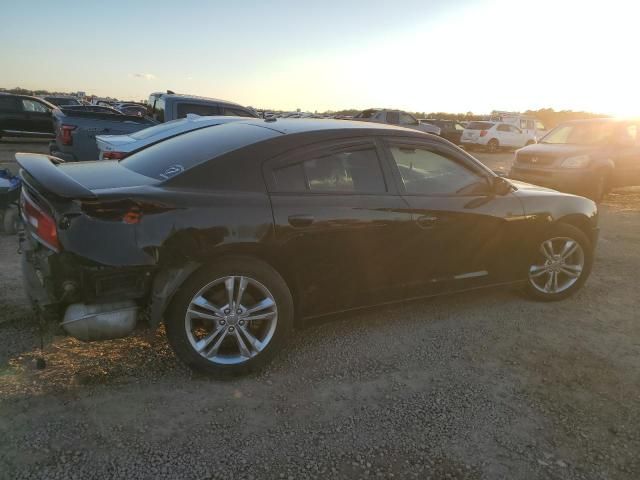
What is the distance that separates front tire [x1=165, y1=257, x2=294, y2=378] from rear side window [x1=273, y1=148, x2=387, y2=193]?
584mm

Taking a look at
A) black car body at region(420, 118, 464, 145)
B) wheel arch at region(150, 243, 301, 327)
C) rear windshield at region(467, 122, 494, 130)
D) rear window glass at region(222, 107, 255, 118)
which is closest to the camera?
wheel arch at region(150, 243, 301, 327)

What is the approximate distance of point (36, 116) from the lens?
17.6m

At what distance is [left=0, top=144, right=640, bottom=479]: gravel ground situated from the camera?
7.71ft

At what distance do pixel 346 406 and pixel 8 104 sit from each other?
750 inches

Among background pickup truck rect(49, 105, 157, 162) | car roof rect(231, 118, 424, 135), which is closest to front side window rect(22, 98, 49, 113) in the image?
background pickup truck rect(49, 105, 157, 162)

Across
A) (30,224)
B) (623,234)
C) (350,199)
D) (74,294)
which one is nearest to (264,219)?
(350,199)

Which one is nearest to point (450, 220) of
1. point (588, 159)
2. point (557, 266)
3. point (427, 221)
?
point (427, 221)

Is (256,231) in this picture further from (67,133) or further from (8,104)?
(8,104)

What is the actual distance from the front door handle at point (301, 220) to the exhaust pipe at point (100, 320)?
1.06 metres

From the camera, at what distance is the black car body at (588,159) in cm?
965

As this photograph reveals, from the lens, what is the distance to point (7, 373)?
2.87 m

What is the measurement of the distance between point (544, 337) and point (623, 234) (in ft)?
15.5

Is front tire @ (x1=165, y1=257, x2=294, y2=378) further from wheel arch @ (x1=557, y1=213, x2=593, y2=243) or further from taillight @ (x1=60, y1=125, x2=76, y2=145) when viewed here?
taillight @ (x1=60, y1=125, x2=76, y2=145)

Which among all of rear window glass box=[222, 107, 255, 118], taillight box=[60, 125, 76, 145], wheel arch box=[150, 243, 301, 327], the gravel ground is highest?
rear window glass box=[222, 107, 255, 118]
